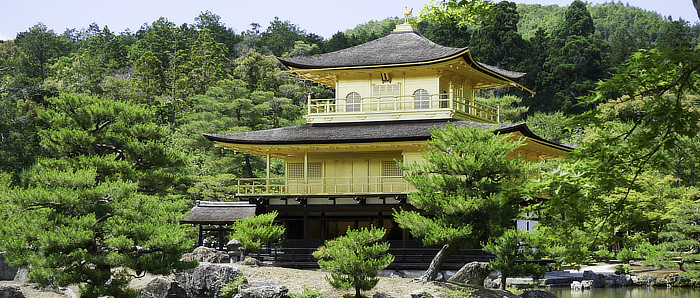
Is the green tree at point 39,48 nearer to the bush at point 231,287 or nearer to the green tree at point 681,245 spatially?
the bush at point 231,287

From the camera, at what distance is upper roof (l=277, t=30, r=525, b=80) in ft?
79.8

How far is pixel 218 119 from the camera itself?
40.9 m

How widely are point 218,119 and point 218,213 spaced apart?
14203 mm

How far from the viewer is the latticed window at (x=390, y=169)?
24.4m

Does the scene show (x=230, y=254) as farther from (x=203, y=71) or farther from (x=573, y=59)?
(x=573, y=59)

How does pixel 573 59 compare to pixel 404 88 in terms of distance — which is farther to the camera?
pixel 573 59

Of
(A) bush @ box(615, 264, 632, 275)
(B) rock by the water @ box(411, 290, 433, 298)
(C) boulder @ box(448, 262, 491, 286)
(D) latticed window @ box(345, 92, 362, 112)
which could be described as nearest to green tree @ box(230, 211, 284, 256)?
(C) boulder @ box(448, 262, 491, 286)

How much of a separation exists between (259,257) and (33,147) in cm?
2276

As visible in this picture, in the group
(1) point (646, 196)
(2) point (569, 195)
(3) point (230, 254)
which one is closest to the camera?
(2) point (569, 195)

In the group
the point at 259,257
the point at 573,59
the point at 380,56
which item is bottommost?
the point at 259,257

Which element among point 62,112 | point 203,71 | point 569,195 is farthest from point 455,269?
point 203,71

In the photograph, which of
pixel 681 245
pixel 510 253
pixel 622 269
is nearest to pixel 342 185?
pixel 510 253

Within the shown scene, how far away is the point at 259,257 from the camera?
75.4 ft

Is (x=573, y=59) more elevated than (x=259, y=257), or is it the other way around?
(x=573, y=59)
